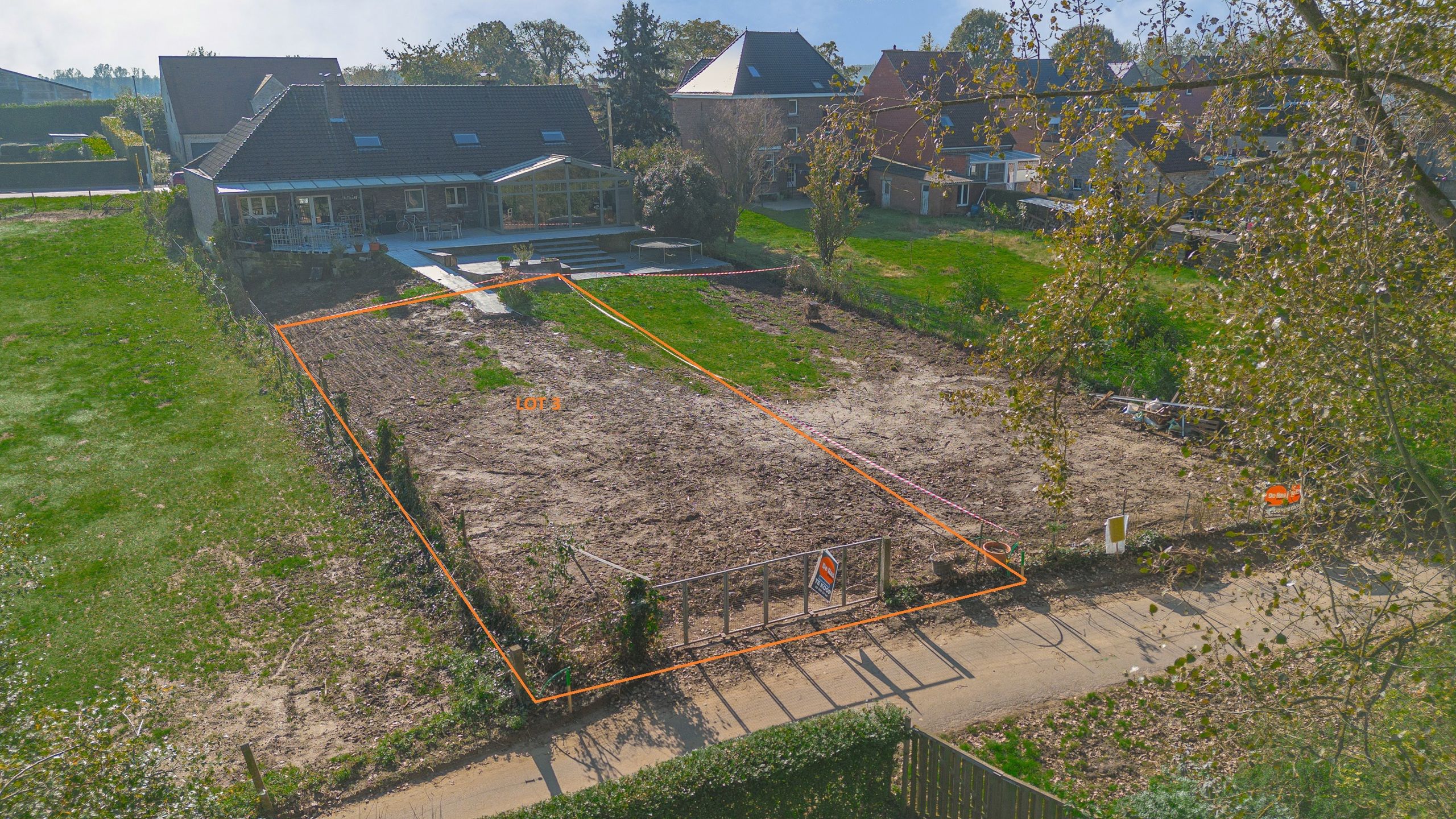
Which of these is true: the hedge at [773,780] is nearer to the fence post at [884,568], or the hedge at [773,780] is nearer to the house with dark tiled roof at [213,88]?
the fence post at [884,568]

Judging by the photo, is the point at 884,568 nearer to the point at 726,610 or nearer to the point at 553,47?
the point at 726,610

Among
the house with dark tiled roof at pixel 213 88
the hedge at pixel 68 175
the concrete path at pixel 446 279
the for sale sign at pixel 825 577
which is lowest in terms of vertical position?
the for sale sign at pixel 825 577

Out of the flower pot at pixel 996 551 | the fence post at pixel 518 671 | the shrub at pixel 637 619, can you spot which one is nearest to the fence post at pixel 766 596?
the shrub at pixel 637 619

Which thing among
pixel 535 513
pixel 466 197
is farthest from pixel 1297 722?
pixel 466 197

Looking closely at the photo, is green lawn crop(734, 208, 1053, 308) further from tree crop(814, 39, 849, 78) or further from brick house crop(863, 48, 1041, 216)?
tree crop(814, 39, 849, 78)

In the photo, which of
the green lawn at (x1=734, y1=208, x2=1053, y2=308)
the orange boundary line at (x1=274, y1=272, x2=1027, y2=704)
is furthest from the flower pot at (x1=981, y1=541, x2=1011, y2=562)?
the green lawn at (x1=734, y1=208, x2=1053, y2=308)

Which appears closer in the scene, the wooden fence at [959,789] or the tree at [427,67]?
the wooden fence at [959,789]

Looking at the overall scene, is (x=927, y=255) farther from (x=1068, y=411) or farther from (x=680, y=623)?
(x=680, y=623)

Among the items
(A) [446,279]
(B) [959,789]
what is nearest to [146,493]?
(A) [446,279]
